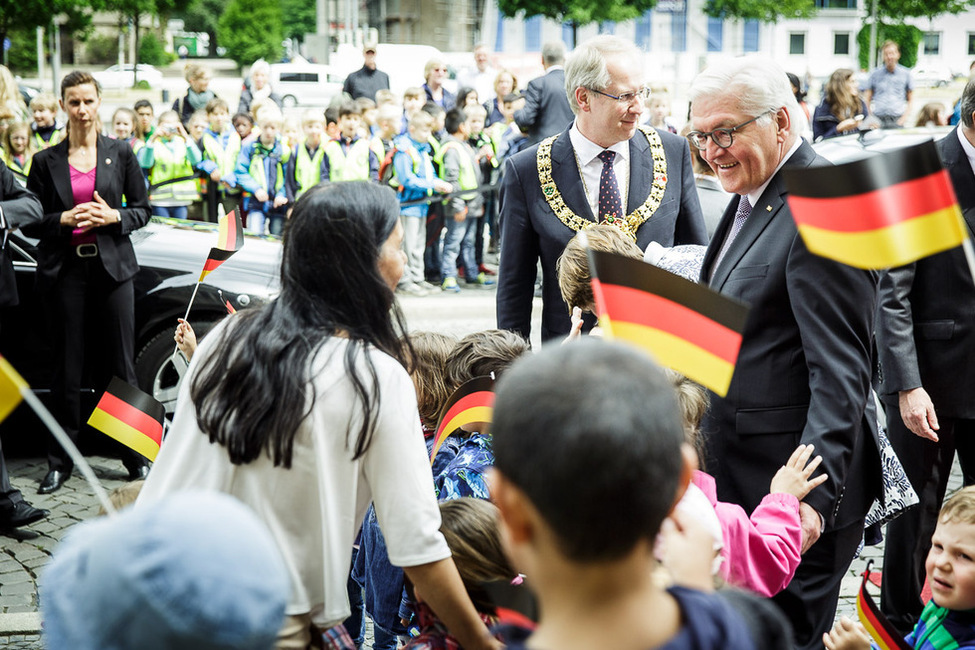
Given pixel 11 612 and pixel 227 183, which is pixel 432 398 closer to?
pixel 11 612

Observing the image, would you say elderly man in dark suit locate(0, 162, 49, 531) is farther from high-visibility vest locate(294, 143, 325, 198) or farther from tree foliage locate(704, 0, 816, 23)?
tree foliage locate(704, 0, 816, 23)

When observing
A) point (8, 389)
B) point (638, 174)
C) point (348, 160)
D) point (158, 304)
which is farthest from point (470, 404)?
point (348, 160)

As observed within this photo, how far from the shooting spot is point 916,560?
394 cm

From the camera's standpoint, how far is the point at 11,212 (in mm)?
5180

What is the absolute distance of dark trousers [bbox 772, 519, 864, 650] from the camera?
293cm

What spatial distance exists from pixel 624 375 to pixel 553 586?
0.96 ft

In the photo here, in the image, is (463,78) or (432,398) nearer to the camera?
(432,398)

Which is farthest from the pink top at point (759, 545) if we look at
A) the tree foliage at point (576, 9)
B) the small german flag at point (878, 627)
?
the tree foliage at point (576, 9)

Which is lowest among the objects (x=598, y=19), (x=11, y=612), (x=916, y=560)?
(x=11, y=612)

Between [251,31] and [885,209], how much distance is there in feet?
222

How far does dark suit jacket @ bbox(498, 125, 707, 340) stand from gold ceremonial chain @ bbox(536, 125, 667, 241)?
0.02m

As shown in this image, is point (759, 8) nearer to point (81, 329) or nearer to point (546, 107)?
point (546, 107)

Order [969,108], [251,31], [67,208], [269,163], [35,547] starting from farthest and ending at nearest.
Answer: [251,31] → [269,163] → [67,208] → [35,547] → [969,108]

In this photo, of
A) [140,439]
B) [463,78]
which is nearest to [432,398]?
[140,439]
